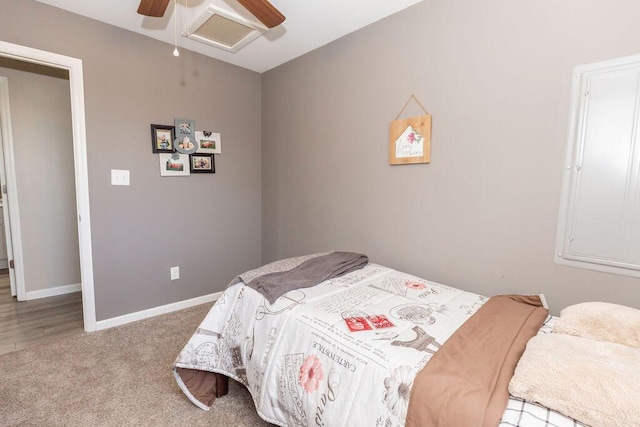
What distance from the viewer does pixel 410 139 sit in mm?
2098

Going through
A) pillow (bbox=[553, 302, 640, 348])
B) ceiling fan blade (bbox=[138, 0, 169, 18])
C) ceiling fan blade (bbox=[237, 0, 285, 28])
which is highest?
ceiling fan blade (bbox=[138, 0, 169, 18])

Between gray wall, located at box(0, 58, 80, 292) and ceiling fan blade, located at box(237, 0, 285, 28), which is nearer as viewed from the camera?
ceiling fan blade, located at box(237, 0, 285, 28)

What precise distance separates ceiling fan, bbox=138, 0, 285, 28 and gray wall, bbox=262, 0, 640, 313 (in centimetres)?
89

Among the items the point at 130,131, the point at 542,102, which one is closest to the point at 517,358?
the point at 542,102

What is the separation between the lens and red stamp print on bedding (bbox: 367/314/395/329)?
1.29 metres

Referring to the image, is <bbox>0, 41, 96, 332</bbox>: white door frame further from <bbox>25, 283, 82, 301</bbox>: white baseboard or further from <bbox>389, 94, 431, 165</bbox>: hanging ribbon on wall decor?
<bbox>389, 94, 431, 165</bbox>: hanging ribbon on wall decor

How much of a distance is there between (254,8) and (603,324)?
2016mm

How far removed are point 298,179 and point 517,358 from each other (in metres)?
2.24

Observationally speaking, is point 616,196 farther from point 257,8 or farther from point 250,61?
point 250,61

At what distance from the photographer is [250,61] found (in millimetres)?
2975

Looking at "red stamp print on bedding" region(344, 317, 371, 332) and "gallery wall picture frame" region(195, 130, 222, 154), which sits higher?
"gallery wall picture frame" region(195, 130, 222, 154)

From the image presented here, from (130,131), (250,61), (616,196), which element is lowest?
(616,196)

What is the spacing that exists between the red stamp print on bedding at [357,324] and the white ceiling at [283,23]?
1.94 meters

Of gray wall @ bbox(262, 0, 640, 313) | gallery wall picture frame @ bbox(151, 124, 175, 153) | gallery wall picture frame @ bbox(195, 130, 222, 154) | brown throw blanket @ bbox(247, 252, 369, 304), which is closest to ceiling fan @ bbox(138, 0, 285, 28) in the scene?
gray wall @ bbox(262, 0, 640, 313)
